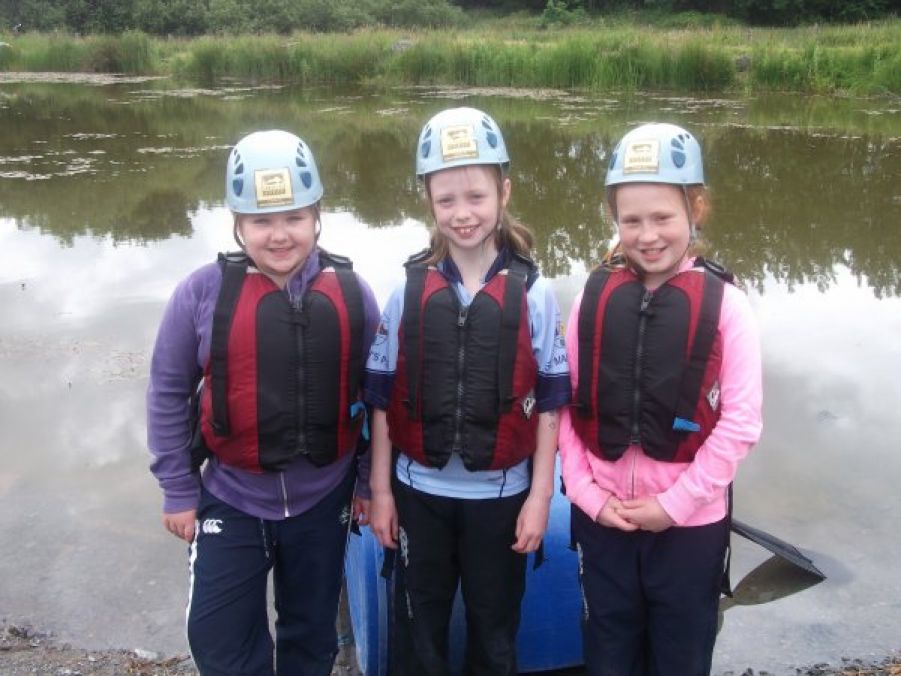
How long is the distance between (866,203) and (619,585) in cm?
719

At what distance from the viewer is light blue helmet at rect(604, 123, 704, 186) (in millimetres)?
2098

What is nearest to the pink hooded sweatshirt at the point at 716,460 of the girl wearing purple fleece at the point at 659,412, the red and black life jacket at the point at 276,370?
the girl wearing purple fleece at the point at 659,412

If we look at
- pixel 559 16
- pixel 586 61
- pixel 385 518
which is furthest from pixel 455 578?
pixel 559 16

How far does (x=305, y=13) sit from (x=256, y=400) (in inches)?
1552

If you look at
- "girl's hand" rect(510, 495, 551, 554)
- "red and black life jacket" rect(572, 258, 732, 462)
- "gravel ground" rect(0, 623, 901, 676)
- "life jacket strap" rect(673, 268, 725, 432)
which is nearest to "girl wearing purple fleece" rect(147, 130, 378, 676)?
"girl's hand" rect(510, 495, 551, 554)

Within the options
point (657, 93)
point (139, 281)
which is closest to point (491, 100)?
point (657, 93)

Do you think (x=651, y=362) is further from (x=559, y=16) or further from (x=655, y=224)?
(x=559, y=16)

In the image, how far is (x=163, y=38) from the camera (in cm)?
3556

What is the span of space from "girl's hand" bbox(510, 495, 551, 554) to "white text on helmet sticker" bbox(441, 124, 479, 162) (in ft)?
2.91

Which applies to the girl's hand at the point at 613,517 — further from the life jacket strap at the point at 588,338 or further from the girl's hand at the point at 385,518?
the girl's hand at the point at 385,518

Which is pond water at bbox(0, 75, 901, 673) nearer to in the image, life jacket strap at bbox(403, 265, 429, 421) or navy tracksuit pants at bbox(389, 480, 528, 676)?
navy tracksuit pants at bbox(389, 480, 528, 676)

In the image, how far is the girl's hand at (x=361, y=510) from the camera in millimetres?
2408

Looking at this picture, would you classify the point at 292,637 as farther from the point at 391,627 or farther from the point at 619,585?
the point at 619,585

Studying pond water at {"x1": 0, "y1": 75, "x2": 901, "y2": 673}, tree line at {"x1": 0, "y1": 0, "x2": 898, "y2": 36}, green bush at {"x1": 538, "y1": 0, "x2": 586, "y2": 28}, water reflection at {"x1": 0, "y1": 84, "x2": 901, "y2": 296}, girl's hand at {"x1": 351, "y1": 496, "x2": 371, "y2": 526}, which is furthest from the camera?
green bush at {"x1": 538, "y1": 0, "x2": 586, "y2": 28}
